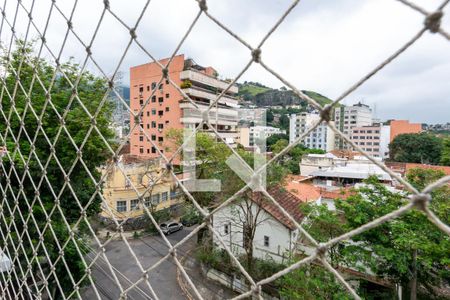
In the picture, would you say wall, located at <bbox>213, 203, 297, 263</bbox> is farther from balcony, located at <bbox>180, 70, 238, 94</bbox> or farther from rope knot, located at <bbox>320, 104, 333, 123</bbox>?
balcony, located at <bbox>180, 70, 238, 94</bbox>

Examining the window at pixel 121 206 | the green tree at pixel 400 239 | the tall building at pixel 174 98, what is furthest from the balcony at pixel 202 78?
the green tree at pixel 400 239

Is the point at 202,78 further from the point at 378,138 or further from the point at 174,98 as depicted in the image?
the point at 378,138

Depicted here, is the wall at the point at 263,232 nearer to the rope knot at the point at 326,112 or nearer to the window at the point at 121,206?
the window at the point at 121,206

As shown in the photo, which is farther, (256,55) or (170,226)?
(170,226)

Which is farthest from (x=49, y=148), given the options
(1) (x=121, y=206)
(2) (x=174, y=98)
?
(2) (x=174, y=98)

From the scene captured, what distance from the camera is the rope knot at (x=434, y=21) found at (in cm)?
31

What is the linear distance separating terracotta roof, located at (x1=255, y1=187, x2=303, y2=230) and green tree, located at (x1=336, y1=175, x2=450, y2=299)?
1.21 metres

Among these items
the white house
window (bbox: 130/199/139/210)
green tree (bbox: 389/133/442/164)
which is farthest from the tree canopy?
green tree (bbox: 389/133/442/164)

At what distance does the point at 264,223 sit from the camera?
174 inches

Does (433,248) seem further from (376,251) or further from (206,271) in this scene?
(206,271)

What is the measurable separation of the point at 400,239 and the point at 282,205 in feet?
6.07

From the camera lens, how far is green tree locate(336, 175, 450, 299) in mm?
2365

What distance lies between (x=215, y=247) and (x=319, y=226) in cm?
218

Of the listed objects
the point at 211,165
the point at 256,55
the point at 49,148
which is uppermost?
the point at 256,55
